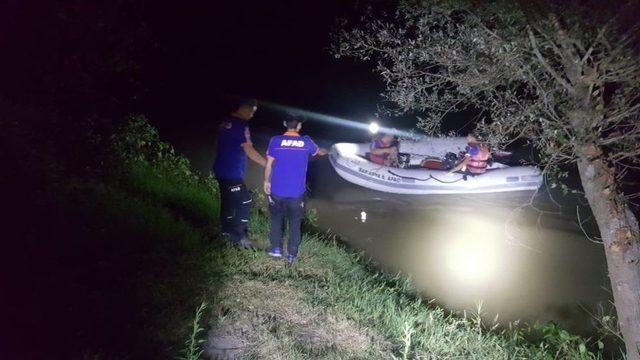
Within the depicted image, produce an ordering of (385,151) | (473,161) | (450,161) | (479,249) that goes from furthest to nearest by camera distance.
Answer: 1. (450,161)
2. (385,151)
3. (473,161)
4. (479,249)

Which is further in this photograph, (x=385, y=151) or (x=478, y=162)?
(x=385, y=151)

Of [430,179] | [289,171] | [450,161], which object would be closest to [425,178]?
[430,179]

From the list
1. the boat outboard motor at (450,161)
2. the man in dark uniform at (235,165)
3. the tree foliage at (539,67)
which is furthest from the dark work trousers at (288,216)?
the boat outboard motor at (450,161)

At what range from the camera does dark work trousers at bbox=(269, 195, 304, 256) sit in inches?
191

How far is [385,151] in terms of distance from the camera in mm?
11578

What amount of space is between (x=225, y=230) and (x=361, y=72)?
23.2 meters

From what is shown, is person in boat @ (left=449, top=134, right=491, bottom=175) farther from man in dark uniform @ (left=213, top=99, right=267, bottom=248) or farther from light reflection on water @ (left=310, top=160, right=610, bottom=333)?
man in dark uniform @ (left=213, top=99, right=267, bottom=248)

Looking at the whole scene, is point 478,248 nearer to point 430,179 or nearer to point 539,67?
point 430,179

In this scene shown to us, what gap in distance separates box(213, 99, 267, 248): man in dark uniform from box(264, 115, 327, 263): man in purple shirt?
0.23 meters

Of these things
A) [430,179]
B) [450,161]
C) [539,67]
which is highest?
[539,67]

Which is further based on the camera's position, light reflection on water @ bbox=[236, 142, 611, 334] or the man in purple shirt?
light reflection on water @ bbox=[236, 142, 611, 334]

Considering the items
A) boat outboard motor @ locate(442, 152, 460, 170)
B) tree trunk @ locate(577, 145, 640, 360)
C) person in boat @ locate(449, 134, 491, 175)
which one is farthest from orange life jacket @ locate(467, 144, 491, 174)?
tree trunk @ locate(577, 145, 640, 360)

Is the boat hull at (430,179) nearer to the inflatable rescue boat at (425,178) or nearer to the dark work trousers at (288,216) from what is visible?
the inflatable rescue boat at (425,178)

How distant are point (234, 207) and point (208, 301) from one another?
1416 mm
